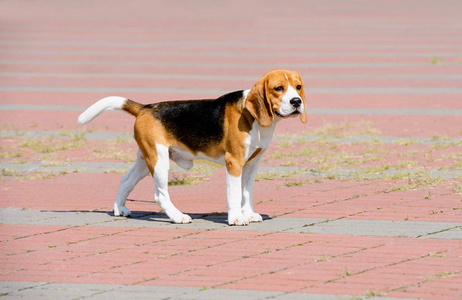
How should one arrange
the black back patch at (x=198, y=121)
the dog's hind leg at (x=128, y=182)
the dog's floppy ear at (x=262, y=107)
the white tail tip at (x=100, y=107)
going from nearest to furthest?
the dog's floppy ear at (x=262, y=107)
the black back patch at (x=198, y=121)
the white tail tip at (x=100, y=107)
the dog's hind leg at (x=128, y=182)

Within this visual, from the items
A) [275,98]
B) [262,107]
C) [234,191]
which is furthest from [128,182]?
[275,98]

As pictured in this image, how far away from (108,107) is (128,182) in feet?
2.39

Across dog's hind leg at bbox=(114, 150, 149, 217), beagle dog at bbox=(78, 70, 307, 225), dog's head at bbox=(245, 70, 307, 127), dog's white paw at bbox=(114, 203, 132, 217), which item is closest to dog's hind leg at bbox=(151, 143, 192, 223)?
beagle dog at bbox=(78, 70, 307, 225)

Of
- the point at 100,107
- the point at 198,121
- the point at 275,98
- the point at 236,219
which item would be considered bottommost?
the point at 236,219

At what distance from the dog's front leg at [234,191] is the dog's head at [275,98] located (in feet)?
1.48

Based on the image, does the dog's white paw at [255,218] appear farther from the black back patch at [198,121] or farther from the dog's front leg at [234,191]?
the black back patch at [198,121]

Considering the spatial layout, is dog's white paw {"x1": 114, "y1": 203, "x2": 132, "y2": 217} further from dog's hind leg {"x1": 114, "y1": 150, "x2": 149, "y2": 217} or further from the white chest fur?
the white chest fur

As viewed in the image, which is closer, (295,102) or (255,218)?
(295,102)

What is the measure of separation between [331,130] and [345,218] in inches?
239

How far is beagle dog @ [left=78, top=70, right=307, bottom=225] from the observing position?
695 cm

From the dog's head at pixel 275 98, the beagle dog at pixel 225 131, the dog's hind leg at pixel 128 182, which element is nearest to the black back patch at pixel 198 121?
the beagle dog at pixel 225 131

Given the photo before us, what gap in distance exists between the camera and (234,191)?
7125mm

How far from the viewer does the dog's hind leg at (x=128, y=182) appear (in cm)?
767

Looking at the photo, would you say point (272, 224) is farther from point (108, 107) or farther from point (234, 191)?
point (108, 107)
